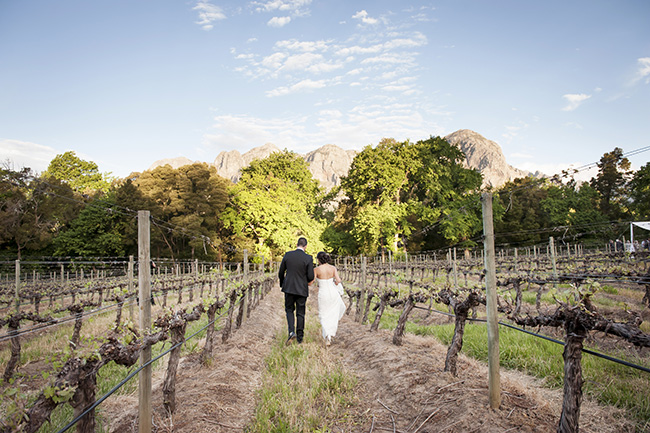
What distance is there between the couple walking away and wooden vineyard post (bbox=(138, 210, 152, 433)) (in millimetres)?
3626

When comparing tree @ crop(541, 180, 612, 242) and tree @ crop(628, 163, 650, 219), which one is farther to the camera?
tree @ crop(541, 180, 612, 242)

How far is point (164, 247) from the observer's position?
114 ft

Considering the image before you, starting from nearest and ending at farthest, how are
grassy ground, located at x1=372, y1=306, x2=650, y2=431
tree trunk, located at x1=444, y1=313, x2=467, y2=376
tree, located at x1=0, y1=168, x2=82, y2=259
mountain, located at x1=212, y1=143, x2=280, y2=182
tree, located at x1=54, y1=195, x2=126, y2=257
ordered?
grassy ground, located at x1=372, y1=306, x2=650, y2=431 < tree trunk, located at x1=444, y1=313, x2=467, y2=376 < tree, located at x1=0, y1=168, x2=82, y2=259 < tree, located at x1=54, y1=195, x2=126, y2=257 < mountain, located at x1=212, y1=143, x2=280, y2=182

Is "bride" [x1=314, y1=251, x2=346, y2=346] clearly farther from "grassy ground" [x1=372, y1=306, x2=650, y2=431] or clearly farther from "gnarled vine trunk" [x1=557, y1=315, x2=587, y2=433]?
"gnarled vine trunk" [x1=557, y1=315, x2=587, y2=433]

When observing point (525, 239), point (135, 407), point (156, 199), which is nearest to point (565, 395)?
point (135, 407)

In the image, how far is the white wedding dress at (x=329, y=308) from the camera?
734cm

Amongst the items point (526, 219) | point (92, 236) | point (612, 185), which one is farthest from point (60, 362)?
point (612, 185)

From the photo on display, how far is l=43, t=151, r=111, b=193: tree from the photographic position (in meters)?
39.4

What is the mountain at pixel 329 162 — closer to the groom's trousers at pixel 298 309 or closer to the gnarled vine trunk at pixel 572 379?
the groom's trousers at pixel 298 309

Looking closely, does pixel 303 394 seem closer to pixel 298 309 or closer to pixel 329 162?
pixel 298 309

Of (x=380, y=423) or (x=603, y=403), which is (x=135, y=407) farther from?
(x=603, y=403)

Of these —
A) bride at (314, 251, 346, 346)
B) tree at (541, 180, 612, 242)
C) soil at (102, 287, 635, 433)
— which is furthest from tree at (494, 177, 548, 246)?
soil at (102, 287, 635, 433)

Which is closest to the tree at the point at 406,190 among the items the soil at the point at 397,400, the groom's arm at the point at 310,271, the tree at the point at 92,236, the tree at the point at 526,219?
the tree at the point at 526,219

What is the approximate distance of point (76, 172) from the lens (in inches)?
1576
